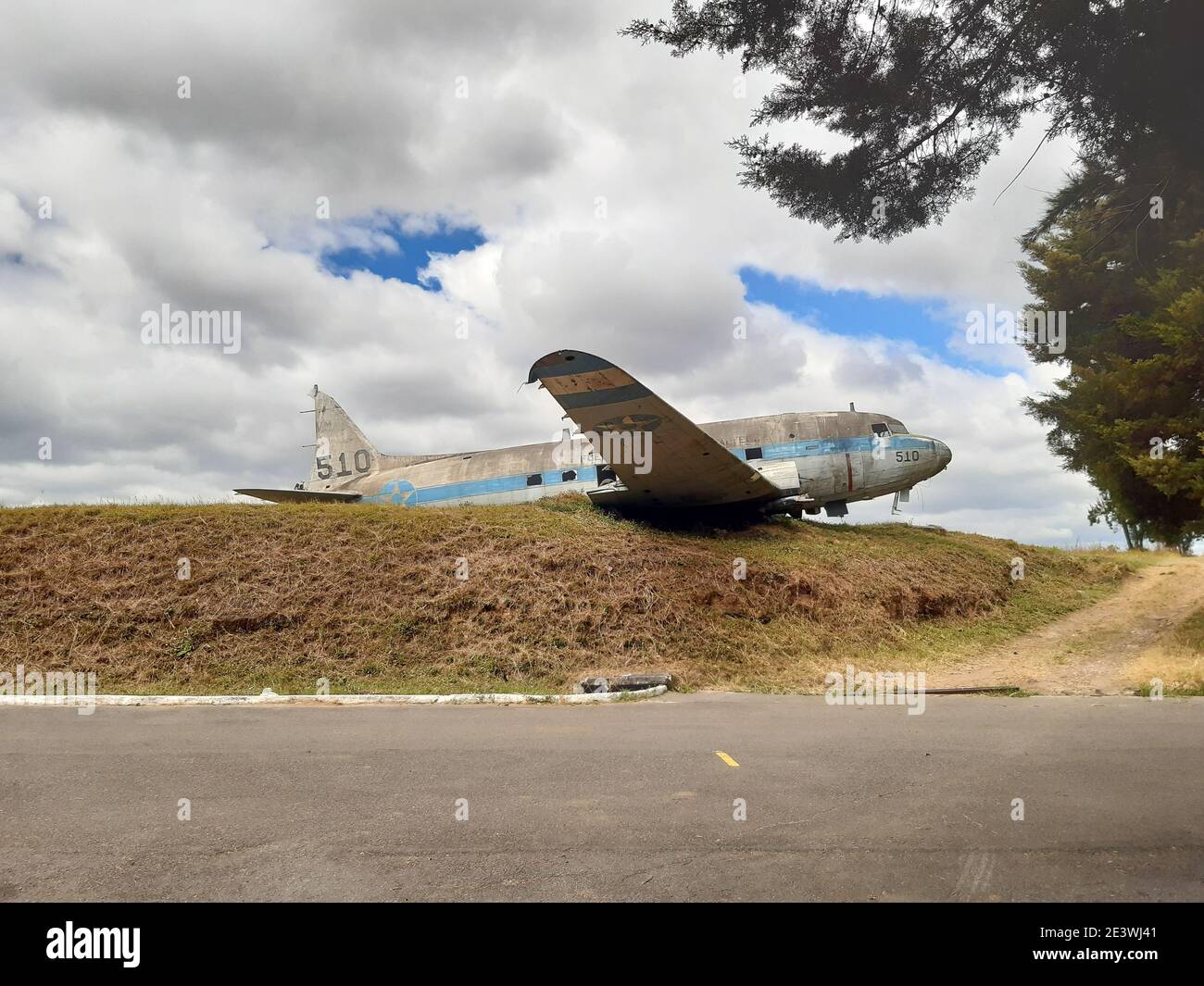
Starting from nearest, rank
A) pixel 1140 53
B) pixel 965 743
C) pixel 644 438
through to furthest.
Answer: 1. pixel 1140 53
2. pixel 965 743
3. pixel 644 438

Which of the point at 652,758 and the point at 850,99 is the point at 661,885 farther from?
the point at 850,99

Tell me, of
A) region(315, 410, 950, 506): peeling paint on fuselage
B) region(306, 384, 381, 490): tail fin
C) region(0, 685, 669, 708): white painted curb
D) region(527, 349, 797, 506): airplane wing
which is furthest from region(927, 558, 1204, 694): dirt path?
region(306, 384, 381, 490): tail fin

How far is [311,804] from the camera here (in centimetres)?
616

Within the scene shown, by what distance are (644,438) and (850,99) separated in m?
12.3

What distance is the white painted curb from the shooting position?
11.8 meters

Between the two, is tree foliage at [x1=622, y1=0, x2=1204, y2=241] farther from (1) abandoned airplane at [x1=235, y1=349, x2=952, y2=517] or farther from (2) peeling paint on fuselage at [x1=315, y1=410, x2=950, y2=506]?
(2) peeling paint on fuselage at [x1=315, y1=410, x2=950, y2=506]

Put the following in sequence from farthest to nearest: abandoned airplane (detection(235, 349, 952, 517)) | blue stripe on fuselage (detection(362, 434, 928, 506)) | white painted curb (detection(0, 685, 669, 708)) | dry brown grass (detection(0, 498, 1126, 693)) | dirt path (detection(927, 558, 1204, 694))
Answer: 1. blue stripe on fuselage (detection(362, 434, 928, 506))
2. abandoned airplane (detection(235, 349, 952, 517))
3. dry brown grass (detection(0, 498, 1126, 693))
4. dirt path (detection(927, 558, 1204, 694))
5. white painted curb (detection(0, 685, 669, 708))

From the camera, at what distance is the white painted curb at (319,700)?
1184 centimetres

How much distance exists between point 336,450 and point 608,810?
25384 mm

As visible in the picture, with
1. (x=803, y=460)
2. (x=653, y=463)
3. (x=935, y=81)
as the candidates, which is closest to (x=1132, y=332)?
(x=935, y=81)

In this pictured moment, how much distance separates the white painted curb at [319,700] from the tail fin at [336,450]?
612 inches

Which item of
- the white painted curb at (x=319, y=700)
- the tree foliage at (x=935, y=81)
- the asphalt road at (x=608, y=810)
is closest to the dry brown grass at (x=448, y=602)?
the white painted curb at (x=319, y=700)

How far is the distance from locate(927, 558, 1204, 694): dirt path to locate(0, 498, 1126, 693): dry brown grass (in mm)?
929
